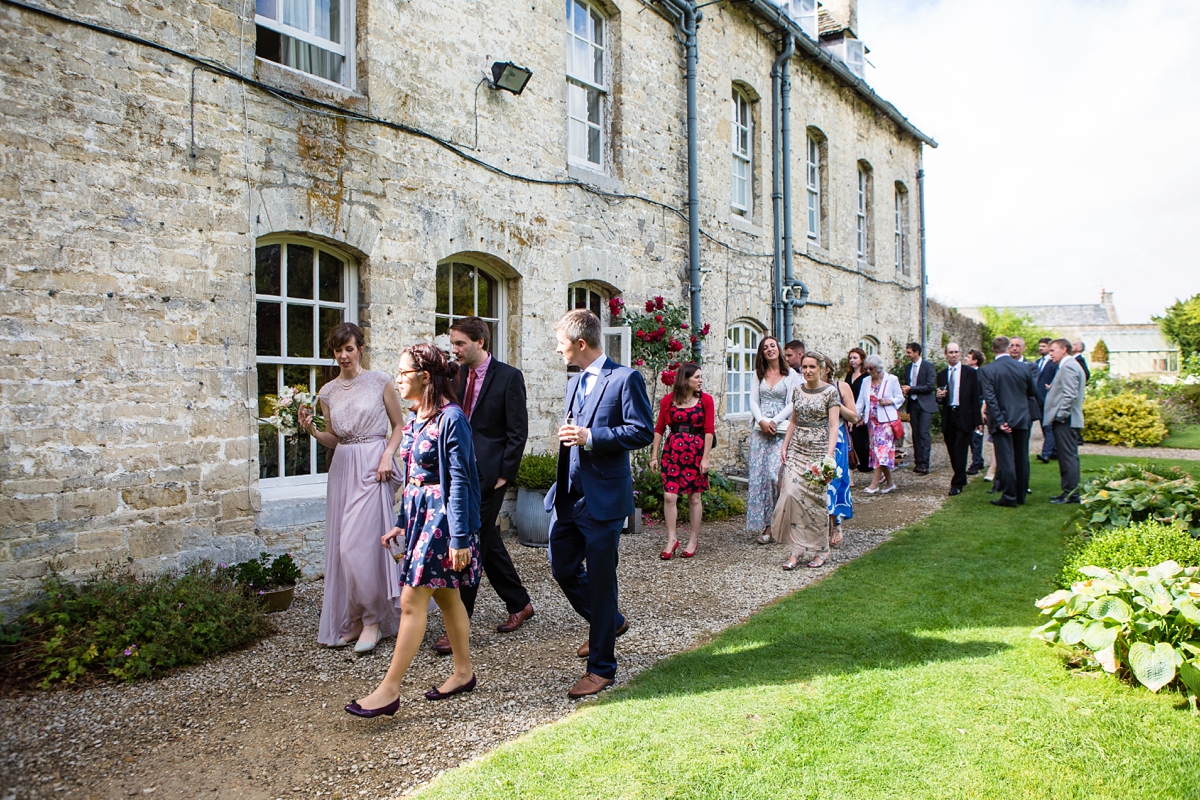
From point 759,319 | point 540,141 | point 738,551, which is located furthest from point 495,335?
point 759,319

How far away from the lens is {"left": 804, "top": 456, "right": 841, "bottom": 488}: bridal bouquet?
21.3ft

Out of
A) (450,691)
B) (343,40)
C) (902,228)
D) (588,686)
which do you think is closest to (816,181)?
(902,228)

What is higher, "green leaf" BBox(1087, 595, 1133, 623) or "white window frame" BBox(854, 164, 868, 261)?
"white window frame" BBox(854, 164, 868, 261)

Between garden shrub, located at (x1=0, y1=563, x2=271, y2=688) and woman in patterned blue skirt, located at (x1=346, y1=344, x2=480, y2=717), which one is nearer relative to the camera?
woman in patterned blue skirt, located at (x1=346, y1=344, x2=480, y2=717)

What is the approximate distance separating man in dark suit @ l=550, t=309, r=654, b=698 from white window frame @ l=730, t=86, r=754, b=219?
8870 mm

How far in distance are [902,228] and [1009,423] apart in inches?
439

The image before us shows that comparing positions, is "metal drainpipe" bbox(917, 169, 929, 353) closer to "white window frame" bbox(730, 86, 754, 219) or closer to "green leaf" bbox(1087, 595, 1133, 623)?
"white window frame" bbox(730, 86, 754, 219)

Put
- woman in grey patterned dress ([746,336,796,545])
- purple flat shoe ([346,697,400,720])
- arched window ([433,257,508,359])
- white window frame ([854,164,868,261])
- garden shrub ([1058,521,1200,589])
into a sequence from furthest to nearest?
white window frame ([854,164,868,261]) < arched window ([433,257,508,359]) < woman in grey patterned dress ([746,336,796,545]) < garden shrub ([1058,521,1200,589]) < purple flat shoe ([346,697,400,720])

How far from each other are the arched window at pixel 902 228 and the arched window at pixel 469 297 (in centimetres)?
1349

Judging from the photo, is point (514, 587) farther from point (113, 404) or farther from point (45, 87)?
point (45, 87)

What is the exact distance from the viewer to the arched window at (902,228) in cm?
1867

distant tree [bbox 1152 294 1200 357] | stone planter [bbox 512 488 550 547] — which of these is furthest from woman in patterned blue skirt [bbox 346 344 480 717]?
distant tree [bbox 1152 294 1200 357]

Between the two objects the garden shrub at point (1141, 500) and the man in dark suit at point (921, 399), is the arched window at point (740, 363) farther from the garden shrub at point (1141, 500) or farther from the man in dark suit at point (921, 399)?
the garden shrub at point (1141, 500)

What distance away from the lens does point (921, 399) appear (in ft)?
37.7
